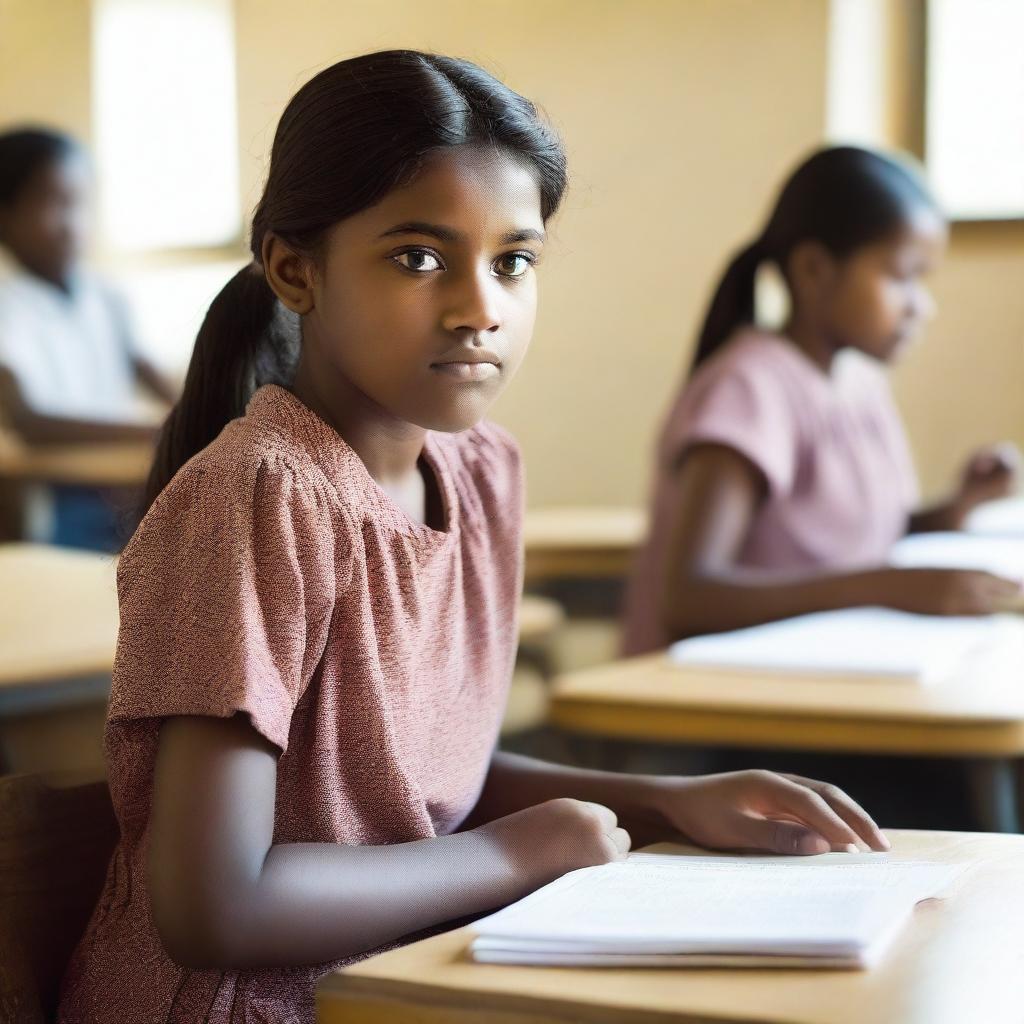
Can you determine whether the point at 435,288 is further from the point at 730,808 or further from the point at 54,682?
the point at 54,682

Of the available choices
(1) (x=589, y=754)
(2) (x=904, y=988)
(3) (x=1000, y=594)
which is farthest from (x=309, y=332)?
(3) (x=1000, y=594)

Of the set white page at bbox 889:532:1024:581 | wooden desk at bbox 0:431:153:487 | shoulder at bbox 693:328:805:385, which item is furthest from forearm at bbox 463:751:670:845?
wooden desk at bbox 0:431:153:487

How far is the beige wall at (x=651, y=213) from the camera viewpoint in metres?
3.96

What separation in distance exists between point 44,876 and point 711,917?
1.56 ft

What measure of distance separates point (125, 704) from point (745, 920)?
1.26 feet

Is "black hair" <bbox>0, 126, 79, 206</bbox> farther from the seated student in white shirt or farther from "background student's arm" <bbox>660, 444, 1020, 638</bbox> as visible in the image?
"background student's arm" <bbox>660, 444, 1020, 638</bbox>

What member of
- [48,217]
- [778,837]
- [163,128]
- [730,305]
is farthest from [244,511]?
[163,128]

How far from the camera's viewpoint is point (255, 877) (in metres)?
0.91

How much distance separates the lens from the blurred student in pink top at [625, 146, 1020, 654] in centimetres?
227

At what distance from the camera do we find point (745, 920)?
2.83 feet

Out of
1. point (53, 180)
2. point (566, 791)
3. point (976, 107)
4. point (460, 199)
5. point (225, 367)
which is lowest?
point (566, 791)

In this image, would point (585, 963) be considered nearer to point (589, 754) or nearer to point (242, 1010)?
point (242, 1010)

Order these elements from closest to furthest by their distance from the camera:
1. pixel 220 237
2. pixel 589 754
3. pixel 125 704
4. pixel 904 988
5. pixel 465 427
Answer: pixel 904 988
pixel 125 704
pixel 465 427
pixel 589 754
pixel 220 237

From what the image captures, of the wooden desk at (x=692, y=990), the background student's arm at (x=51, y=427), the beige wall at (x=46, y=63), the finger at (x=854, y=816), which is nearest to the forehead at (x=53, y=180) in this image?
the background student's arm at (x=51, y=427)
